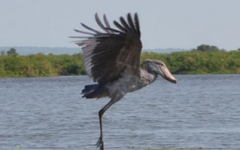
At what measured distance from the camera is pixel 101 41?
35.8 feet

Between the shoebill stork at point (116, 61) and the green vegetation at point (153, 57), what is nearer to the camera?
the shoebill stork at point (116, 61)

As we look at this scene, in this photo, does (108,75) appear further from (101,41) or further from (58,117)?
(58,117)

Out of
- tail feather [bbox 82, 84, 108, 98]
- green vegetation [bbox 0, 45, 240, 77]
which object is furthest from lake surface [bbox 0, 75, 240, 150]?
green vegetation [bbox 0, 45, 240, 77]

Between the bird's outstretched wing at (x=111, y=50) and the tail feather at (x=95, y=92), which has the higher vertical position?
the bird's outstretched wing at (x=111, y=50)

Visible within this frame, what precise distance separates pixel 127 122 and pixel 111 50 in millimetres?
11832

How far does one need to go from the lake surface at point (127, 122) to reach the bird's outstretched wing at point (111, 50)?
5.56 m

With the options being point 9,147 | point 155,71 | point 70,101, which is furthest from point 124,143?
point 70,101

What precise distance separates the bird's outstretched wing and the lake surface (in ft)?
18.2

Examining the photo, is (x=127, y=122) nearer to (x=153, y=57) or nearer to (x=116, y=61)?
(x=116, y=61)

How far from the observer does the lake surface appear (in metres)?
17.8

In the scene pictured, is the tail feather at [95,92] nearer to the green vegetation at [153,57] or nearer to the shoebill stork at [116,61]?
the shoebill stork at [116,61]

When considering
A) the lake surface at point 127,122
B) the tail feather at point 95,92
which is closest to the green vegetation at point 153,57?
the lake surface at point 127,122

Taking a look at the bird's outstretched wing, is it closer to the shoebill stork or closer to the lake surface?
the shoebill stork

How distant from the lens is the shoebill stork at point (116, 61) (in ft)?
35.2
